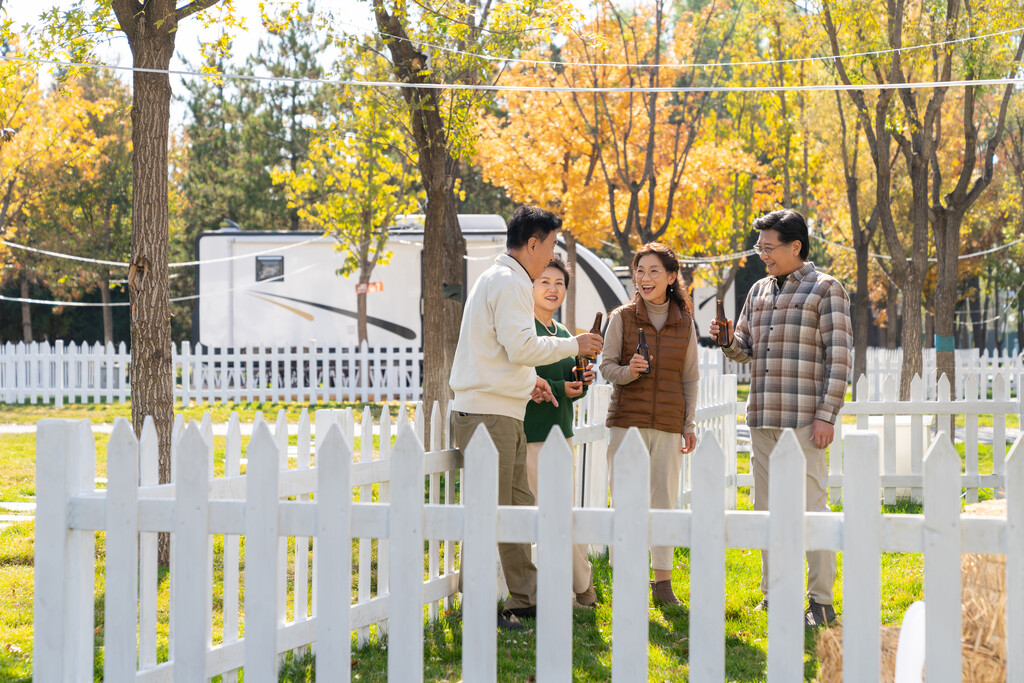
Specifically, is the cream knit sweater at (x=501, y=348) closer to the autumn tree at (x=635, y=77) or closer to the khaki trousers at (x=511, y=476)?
the khaki trousers at (x=511, y=476)

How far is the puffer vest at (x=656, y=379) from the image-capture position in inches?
188

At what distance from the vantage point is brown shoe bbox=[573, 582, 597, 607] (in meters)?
4.66

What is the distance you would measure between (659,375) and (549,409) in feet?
2.00

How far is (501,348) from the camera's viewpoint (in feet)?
13.3

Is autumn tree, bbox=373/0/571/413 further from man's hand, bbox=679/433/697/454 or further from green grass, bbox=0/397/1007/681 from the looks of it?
man's hand, bbox=679/433/697/454

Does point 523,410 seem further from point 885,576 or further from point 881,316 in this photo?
point 881,316

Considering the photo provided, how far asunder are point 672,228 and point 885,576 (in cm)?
1536

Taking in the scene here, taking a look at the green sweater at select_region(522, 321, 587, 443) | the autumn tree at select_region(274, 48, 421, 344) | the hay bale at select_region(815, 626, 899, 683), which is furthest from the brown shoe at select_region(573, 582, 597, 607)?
the autumn tree at select_region(274, 48, 421, 344)

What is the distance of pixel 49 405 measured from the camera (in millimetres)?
16594

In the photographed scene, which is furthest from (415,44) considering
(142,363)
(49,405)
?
(49,405)

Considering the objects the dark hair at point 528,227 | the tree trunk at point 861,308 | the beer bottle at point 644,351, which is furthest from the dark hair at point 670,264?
the tree trunk at point 861,308

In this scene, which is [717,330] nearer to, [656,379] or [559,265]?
[656,379]

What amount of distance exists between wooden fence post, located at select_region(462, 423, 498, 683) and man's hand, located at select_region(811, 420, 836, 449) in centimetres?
224

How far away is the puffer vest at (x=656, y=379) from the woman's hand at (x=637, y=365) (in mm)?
150
